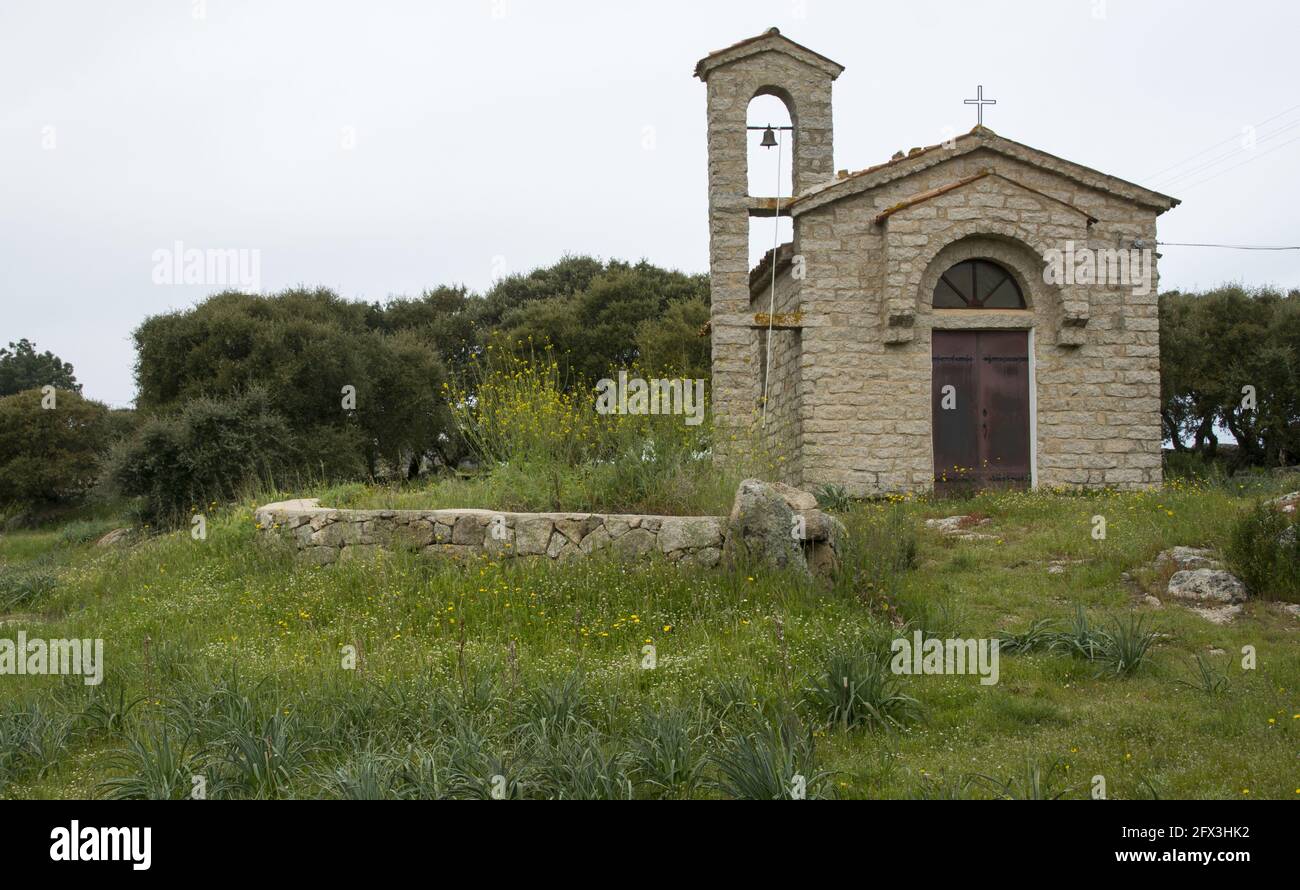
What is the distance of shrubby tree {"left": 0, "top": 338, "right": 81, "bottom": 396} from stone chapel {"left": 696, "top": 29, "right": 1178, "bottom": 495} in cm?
4003

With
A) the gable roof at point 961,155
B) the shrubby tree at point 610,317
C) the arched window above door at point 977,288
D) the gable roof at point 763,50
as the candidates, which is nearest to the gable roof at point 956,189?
the gable roof at point 961,155

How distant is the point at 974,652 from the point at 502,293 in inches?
1178

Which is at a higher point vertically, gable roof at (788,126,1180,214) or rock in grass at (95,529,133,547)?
gable roof at (788,126,1180,214)

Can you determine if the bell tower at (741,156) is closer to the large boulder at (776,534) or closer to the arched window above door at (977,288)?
the arched window above door at (977,288)

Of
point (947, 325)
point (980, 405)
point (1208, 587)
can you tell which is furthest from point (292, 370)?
point (1208, 587)

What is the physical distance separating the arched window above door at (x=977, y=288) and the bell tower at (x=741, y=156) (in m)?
2.58

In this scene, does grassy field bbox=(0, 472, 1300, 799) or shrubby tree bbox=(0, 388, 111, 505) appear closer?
grassy field bbox=(0, 472, 1300, 799)

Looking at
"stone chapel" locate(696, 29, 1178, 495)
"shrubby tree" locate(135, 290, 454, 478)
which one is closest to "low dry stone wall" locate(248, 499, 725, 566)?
"stone chapel" locate(696, 29, 1178, 495)

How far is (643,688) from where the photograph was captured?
6.43 meters

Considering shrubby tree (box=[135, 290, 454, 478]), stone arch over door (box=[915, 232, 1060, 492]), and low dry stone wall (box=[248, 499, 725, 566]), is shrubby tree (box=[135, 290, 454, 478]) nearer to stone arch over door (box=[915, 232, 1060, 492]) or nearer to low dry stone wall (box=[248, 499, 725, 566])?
low dry stone wall (box=[248, 499, 725, 566])

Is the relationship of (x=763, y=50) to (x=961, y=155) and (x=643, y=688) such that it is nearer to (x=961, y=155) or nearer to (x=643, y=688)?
(x=961, y=155)

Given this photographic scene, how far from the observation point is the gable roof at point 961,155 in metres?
→ 15.0

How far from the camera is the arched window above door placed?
603 inches

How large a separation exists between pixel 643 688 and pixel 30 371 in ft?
159
